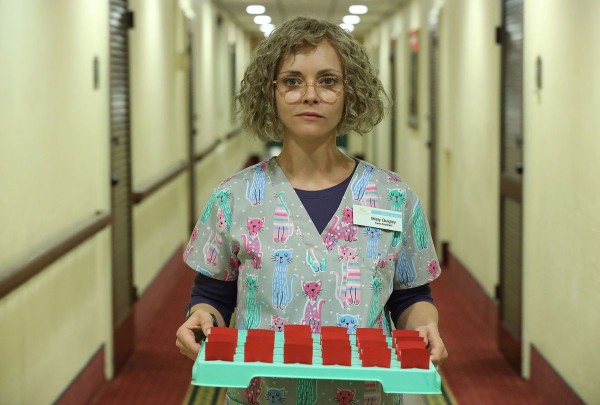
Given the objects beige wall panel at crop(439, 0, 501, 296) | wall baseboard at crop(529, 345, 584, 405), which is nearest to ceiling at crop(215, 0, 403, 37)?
beige wall panel at crop(439, 0, 501, 296)

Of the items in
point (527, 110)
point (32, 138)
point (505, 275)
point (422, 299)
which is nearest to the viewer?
point (422, 299)

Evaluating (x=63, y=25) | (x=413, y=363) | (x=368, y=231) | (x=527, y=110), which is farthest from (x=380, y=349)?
(x=527, y=110)

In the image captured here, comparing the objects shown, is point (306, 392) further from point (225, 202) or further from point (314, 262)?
point (225, 202)

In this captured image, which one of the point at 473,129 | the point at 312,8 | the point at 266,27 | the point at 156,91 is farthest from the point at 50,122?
the point at 266,27

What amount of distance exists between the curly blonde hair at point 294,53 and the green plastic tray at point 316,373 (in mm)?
584

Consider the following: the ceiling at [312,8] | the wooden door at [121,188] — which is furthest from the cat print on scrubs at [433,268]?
the ceiling at [312,8]

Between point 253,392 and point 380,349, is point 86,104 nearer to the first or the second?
point 253,392

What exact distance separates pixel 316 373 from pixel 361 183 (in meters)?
0.47

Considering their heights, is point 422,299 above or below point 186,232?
above

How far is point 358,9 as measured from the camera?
12.2 metres

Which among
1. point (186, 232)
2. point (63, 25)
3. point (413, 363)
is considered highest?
point (63, 25)

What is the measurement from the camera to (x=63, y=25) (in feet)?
12.3

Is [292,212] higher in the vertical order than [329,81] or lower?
lower

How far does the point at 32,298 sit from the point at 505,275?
2.79 m
